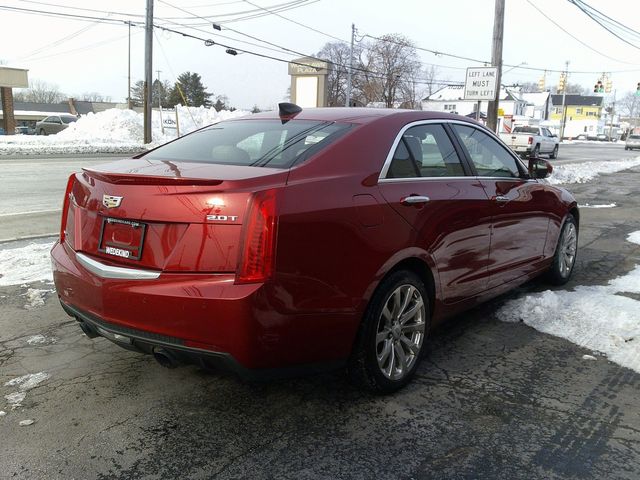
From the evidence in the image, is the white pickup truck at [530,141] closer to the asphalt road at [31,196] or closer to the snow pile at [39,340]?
the asphalt road at [31,196]

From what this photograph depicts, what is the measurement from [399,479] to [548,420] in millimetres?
1062

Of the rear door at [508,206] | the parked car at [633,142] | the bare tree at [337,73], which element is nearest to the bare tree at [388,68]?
the bare tree at [337,73]

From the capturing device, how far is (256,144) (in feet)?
11.5

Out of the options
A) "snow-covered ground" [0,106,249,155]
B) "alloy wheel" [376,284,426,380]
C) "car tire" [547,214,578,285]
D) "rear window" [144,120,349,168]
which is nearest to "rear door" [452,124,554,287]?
"car tire" [547,214,578,285]

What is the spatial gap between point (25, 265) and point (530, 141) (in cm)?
2630

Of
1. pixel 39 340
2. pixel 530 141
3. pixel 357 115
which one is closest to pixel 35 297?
pixel 39 340

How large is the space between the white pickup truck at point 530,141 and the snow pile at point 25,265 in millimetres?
22934

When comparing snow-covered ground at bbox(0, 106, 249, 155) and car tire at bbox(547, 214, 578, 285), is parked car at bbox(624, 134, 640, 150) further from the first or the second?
car tire at bbox(547, 214, 578, 285)

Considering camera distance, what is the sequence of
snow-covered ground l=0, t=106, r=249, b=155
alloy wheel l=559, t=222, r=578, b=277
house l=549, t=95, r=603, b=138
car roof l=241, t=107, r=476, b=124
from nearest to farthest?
car roof l=241, t=107, r=476, b=124
alloy wheel l=559, t=222, r=578, b=277
snow-covered ground l=0, t=106, r=249, b=155
house l=549, t=95, r=603, b=138

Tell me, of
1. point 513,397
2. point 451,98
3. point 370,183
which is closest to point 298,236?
point 370,183

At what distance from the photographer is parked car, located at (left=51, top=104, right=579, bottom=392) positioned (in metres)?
2.63

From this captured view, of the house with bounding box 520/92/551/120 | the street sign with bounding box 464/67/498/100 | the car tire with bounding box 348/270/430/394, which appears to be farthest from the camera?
the house with bounding box 520/92/551/120

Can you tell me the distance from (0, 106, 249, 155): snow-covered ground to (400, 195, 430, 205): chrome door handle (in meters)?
21.8

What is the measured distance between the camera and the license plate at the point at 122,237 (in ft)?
9.22
